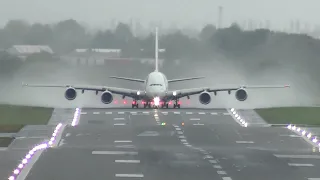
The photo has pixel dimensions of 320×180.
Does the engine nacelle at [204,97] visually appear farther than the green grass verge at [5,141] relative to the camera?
Yes

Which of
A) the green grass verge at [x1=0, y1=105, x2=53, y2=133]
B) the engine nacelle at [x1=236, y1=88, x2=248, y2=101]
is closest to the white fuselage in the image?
the engine nacelle at [x1=236, y1=88, x2=248, y2=101]

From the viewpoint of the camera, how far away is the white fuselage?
240ft

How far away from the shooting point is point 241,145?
43.2 metres

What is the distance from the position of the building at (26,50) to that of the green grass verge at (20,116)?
512 cm

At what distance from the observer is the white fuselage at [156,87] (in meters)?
73.0

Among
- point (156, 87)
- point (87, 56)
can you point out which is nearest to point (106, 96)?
point (156, 87)

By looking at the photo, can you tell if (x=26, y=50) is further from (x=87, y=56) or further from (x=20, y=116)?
(x=20, y=116)

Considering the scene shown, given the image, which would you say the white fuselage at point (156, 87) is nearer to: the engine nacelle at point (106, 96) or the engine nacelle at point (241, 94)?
the engine nacelle at point (106, 96)

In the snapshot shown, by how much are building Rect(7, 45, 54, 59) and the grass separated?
2122cm

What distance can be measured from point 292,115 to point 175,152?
31.7 meters

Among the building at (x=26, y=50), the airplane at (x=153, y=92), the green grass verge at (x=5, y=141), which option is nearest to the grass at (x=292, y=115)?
the airplane at (x=153, y=92)

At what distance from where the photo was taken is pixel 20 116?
65562 mm

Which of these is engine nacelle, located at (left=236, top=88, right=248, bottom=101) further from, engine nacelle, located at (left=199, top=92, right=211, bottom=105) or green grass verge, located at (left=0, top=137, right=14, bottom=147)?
green grass verge, located at (left=0, top=137, right=14, bottom=147)

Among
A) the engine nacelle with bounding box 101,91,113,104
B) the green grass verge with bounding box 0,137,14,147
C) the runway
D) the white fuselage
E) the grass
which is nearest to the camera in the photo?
the runway
